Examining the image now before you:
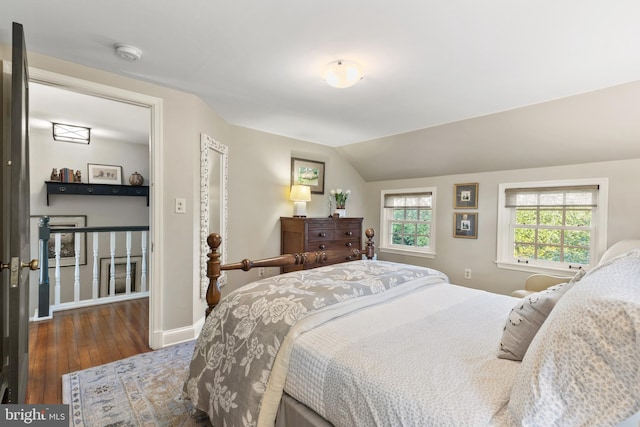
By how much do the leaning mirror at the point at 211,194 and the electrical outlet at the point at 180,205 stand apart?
198 millimetres

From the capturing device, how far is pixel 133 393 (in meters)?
1.98

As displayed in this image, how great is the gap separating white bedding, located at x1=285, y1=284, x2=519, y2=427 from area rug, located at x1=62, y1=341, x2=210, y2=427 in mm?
1031

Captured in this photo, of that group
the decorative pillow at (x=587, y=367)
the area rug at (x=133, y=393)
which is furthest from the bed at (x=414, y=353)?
the area rug at (x=133, y=393)

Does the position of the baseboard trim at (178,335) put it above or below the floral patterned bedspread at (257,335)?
below

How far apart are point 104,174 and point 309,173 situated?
315 cm

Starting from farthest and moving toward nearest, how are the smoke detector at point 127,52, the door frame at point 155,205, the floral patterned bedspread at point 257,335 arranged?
the door frame at point 155,205
the smoke detector at point 127,52
the floral patterned bedspread at point 257,335

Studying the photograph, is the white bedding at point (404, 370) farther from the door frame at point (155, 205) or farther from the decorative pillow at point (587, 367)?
the door frame at point (155, 205)

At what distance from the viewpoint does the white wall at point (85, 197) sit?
4.19 m

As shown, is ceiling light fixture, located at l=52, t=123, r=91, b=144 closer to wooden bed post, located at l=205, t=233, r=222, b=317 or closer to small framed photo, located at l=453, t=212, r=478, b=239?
wooden bed post, located at l=205, t=233, r=222, b=317

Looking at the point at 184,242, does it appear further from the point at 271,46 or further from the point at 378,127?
the point at 378,127

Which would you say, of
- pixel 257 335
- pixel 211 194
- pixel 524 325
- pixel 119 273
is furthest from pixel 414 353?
pixel 119 273

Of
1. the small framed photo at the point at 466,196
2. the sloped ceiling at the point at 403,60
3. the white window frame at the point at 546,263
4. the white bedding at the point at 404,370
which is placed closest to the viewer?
the white bedding at the point at 404,370

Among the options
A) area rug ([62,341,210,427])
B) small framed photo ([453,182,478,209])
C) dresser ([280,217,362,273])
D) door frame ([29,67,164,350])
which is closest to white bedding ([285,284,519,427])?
area rug ([62,341,210,427])

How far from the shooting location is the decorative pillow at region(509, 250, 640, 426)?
696 millimetres
